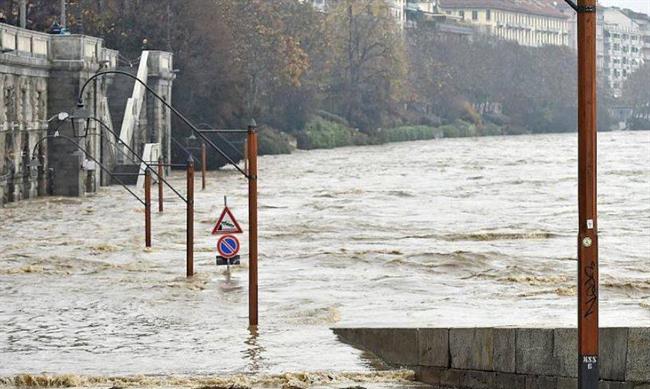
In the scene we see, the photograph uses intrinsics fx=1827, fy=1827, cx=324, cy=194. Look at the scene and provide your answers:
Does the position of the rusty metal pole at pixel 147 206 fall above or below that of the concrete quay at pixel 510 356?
above

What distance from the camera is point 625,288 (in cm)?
3619

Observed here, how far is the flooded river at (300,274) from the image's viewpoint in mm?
26688

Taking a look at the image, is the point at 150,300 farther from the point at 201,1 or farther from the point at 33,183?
the point at 201,1

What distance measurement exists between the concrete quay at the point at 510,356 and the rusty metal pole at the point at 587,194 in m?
3.20

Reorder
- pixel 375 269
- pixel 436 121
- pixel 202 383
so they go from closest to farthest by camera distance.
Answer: pixel 202 383, pixel 375 269, pixel 436 121

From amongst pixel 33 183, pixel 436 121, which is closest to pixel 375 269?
pixel 33 183

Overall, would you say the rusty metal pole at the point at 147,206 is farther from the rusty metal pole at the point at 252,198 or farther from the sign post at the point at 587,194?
the sign post at the point at 587,194

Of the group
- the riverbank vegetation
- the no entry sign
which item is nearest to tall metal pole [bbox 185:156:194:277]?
the no entry sign

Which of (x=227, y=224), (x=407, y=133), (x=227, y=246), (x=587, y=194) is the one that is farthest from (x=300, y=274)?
(x=407, y=133)

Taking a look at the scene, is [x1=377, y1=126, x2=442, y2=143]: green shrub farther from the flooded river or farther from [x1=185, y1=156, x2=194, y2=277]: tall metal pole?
[x1=185, y1=156, x2=194, y2=277]: tall metal pole

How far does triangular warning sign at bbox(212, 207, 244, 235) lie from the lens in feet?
113

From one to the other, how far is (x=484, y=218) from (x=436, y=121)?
433ft

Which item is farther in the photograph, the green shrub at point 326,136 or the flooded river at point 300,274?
the green shrub at point 326,136

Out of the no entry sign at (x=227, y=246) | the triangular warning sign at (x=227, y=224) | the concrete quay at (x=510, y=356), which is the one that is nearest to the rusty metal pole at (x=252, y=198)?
the concrete quay at (x=510, y=356)
